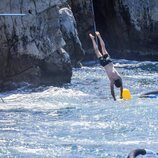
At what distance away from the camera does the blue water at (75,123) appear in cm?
991

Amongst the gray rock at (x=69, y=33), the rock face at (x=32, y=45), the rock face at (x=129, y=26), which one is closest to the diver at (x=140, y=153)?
the rock face at (x=32, y=45)

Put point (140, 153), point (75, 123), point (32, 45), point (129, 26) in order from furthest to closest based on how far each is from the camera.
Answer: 1. point (129, 26)
2. point (32, 45)
3. point (75, 123)
4. point (140, 153)

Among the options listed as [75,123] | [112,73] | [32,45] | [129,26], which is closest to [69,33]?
[32,45]

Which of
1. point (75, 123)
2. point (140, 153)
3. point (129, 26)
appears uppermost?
point (140, 153)

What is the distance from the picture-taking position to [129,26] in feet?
116

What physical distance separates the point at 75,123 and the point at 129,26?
2313 centimetres

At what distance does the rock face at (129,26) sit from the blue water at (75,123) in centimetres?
1419

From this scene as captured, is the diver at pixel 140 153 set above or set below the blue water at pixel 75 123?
above

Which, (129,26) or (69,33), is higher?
(69,33)

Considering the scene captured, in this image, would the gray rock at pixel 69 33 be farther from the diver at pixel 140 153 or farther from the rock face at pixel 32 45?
the diver at pixel 140 153

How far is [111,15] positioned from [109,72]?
18.2 m

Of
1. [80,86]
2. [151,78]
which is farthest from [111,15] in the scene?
[80,86]

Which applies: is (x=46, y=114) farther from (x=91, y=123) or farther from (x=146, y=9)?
(x=146, y=9)

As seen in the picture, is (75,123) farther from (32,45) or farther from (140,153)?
(32,45)
